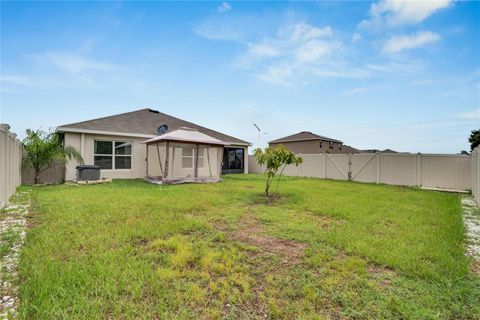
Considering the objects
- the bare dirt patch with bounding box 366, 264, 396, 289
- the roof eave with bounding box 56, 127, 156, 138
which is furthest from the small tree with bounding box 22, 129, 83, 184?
the bare dirt patch with bounding box 366, 264, 396, 289

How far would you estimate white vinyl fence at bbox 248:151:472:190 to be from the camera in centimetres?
1012

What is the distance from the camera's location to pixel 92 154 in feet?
38.8

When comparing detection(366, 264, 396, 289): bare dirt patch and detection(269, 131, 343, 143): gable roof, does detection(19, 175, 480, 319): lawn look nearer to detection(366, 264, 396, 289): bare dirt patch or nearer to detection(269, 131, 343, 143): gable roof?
detection(366, 264, 396, 289): bare dirt patch

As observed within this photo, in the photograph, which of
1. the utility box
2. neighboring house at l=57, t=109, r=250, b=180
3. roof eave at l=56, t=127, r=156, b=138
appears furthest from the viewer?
neighboring house at l=57, t=109, r=250, b=180

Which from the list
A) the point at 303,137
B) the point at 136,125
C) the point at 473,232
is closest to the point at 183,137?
the point at 136,125

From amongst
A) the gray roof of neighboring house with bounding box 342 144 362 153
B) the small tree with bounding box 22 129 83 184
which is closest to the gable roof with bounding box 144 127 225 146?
the small tree with bounding box 22 129 83 184

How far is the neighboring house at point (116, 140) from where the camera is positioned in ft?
37.4

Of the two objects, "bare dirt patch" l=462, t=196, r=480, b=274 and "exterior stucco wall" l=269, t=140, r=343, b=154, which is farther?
"exterior stucco wall" l=269, t=140, r=343, b=154

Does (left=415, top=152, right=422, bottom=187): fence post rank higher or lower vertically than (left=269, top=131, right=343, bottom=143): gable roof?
lower

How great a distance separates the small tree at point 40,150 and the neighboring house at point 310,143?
2045 cm

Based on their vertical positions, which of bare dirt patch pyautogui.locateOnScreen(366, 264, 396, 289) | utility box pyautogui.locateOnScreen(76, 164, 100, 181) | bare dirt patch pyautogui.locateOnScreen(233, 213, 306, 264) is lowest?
bare dirt patch pyautogui.locateOnScreen(366, 264, 396, 289)

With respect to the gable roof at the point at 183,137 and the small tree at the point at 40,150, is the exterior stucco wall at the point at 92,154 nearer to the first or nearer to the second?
the small tree at the point at 40,150

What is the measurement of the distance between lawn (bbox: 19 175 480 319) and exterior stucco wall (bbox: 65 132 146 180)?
7002 millimetres

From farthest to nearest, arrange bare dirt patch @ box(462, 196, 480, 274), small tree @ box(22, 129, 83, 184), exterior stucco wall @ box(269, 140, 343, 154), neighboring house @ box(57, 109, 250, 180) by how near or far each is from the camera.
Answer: exterior stucco wall @ box(269, 140, 343, 154), neighboring house @ box(57, 109, 250, 180), small tree @ box(22, 129, 83, 184), bare dirt patch @ box(462, 196, 480, 274)
